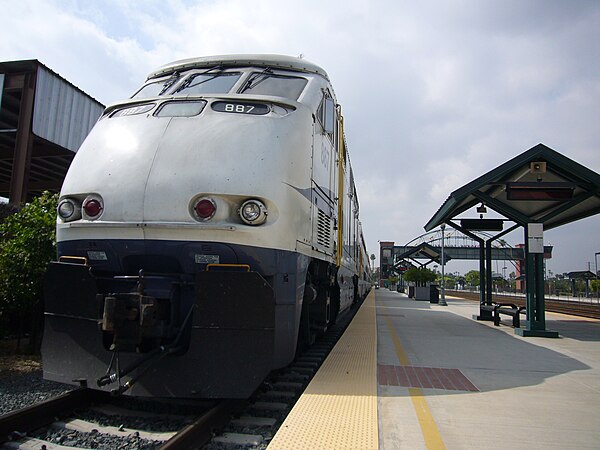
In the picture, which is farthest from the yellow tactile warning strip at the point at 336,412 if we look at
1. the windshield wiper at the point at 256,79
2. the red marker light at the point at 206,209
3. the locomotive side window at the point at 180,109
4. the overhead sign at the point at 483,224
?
the overhead sign at the point at 483,224

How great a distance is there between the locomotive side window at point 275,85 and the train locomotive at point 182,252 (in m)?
0.58

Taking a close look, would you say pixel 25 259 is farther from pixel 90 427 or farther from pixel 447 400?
pixel 447 400

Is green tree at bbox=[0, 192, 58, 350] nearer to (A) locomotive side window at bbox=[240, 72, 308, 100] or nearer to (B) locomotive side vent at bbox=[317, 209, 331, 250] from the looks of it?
(A) locomotive side window at bbox=[240, 72, 308, 100]

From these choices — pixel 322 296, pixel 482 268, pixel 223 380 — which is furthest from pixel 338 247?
pixel 482 268

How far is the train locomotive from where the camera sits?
3.71m

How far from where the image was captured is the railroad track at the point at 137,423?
3.49 meters

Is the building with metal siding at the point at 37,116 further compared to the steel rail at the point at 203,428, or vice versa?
the building with metal siding at the point at 37,116

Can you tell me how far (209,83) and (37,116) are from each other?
1013cm

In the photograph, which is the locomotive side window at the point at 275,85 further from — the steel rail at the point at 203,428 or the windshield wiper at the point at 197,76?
the steel rail at the point at 203,428

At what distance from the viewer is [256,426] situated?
12.8ft

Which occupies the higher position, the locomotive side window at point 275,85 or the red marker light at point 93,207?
the locomotive side window at point 275,85

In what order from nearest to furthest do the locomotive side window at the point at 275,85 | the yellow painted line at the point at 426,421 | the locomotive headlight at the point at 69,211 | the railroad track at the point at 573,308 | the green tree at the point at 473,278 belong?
the yellow painted line at the point at 426,421 < the locomotive headlight at the point at 69,211 < the locomotive side window at the point at 275,85 < the railroad track at the point at 573,308 < the green tree at the point at 473,278

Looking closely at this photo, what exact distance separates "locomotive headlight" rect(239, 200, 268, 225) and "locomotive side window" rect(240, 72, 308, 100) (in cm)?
173

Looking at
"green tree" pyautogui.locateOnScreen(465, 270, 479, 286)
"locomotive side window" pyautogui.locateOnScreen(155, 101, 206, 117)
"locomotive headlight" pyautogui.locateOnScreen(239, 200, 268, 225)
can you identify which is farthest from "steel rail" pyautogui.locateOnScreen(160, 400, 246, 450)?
"green tree" pyautogui.locateOnScreen(465, 270, 479, 286)
